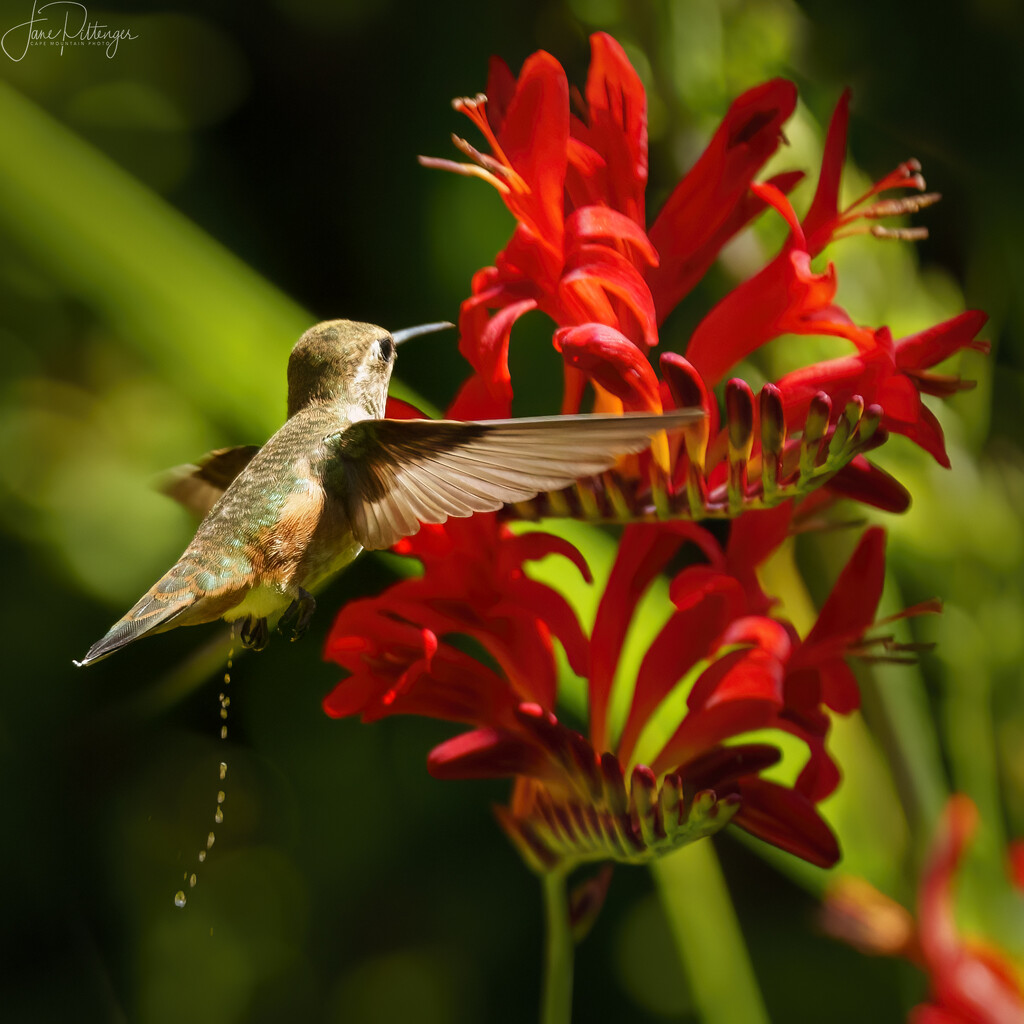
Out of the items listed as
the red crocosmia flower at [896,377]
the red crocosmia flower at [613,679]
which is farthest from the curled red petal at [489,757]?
the red crocosmia flower at [896,377]

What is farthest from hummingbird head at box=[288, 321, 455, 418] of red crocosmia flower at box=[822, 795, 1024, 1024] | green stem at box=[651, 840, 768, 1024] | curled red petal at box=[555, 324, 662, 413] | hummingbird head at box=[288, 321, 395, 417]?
red crocosmia flower at box=[822, 795, 1024, 1024]

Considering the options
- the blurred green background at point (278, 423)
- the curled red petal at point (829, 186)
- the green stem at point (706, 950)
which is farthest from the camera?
the blurred green background at point (278, 423)

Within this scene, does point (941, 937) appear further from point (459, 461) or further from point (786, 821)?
point (459, 461)

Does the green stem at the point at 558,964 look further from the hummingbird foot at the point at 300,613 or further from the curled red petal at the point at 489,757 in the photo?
the hummingbird foot at the point at 300,613

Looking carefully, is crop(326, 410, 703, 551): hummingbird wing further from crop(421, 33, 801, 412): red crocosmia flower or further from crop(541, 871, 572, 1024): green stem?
crop(541, 871, 572, 1024): green stem

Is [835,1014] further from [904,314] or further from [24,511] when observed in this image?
[24,511]

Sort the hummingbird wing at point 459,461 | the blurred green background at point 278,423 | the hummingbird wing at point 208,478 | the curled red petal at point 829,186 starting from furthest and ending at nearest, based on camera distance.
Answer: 1. the blurred green background at point 278,423
2. the hummingbird wing at point 208,478
3. the curled red petal at point 829,186
4. the hummingbird wing at point 459,461
